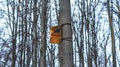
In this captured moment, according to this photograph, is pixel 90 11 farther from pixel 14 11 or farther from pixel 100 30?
pixel 14 11

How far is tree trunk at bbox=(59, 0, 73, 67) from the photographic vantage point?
3.57 metres

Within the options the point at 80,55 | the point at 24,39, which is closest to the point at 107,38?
the point at 80,55

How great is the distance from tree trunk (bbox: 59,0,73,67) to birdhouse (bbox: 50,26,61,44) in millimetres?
64

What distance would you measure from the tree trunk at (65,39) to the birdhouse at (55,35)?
6cm

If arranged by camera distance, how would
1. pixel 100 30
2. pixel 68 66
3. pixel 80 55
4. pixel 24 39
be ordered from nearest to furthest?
pixel 68 66, pixel 24 39, pixel 80 55, pixel 100 30

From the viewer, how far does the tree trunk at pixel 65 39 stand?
11.7 ft

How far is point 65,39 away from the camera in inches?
143

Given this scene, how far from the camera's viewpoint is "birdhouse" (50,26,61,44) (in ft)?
11.6

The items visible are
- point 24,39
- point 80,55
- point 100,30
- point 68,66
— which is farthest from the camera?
point 100,30

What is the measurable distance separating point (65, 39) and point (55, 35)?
149 millimetres

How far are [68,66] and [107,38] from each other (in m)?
19.5

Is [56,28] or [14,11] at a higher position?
[14,11]

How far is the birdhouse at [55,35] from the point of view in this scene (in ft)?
11.6

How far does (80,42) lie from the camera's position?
1934 centimetres
